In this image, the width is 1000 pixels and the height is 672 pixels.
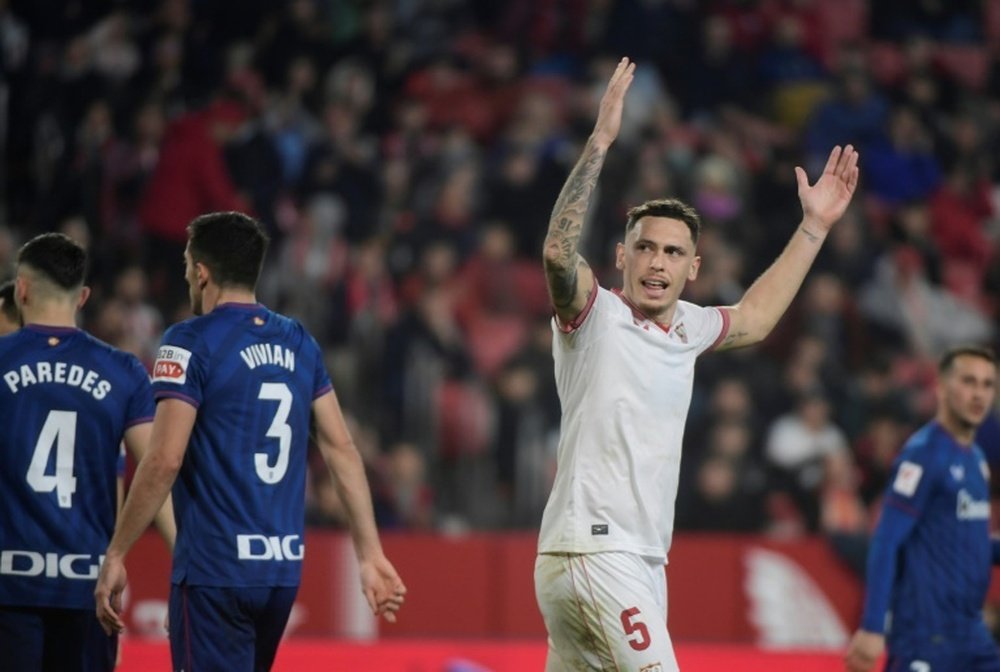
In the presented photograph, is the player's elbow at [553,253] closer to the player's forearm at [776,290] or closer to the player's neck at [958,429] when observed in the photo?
the player's forearm at [776,290]

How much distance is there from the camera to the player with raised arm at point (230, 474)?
538cm

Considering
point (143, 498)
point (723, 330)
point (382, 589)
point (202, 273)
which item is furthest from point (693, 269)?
point (143, 498)

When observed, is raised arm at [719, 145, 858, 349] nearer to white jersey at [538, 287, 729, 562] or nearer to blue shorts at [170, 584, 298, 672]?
white jersey at [538, 287, 729, 562]

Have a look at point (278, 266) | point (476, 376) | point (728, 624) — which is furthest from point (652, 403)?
point (278, 266)

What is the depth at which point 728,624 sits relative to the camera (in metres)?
11.0

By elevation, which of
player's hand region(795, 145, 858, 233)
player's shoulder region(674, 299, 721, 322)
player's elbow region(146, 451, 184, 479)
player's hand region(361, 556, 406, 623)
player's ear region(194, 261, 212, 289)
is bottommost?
player's hand region(361, 556, 406, 623)

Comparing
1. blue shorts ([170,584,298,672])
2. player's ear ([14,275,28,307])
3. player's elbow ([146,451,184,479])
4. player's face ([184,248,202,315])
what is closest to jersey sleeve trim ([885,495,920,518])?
blue shorts ([170,584,298,672])

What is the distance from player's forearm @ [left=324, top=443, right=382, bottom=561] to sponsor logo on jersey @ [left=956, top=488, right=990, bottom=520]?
2969mm

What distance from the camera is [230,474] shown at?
5.47 m

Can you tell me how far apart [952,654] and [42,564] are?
3.92 meters

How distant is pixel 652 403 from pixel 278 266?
7.64 m

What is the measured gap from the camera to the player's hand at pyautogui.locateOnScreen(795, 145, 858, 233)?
6203 mm

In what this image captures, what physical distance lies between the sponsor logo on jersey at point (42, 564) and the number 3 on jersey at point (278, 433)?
0.84m

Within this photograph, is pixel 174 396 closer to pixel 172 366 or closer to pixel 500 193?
pixel 172 366
